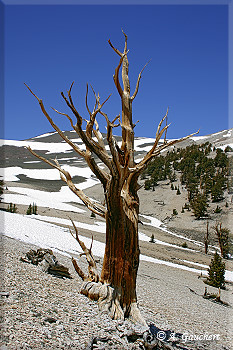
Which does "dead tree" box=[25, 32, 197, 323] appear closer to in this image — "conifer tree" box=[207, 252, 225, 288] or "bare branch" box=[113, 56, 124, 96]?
"bare branch" box=[113, 56, 124, 96]

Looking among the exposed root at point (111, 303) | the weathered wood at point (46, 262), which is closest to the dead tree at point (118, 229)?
the exposed root at point (111, 303)

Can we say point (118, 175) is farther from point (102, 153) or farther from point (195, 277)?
point (195, 277)

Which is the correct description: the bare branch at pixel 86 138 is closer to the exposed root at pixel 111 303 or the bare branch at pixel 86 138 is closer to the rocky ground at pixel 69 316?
the exposed root at pixel 111 303

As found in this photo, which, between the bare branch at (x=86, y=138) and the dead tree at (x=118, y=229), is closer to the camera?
the bare branch at (x=86, y=138)

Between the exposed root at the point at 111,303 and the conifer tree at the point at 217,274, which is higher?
the exposed root at the point at 111,303

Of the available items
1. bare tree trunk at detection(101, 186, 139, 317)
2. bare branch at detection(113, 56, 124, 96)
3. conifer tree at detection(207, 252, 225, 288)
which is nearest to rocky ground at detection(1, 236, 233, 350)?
bare tree trunk at detection(101, 186, 139, 317)

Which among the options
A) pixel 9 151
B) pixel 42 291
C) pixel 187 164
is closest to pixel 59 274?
pixel 42 291

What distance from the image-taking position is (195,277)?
11.7 metres

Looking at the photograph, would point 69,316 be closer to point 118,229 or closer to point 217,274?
point 118,229

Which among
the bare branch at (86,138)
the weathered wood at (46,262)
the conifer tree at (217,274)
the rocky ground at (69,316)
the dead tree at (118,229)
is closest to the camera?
the rocky ground at (69,316)

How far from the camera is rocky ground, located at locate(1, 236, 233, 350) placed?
2.97 meters

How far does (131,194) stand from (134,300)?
5.09 ft

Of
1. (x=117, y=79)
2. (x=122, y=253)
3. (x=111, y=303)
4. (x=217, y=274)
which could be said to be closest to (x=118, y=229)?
(x=122, y=253)

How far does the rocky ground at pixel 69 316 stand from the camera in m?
2.97
